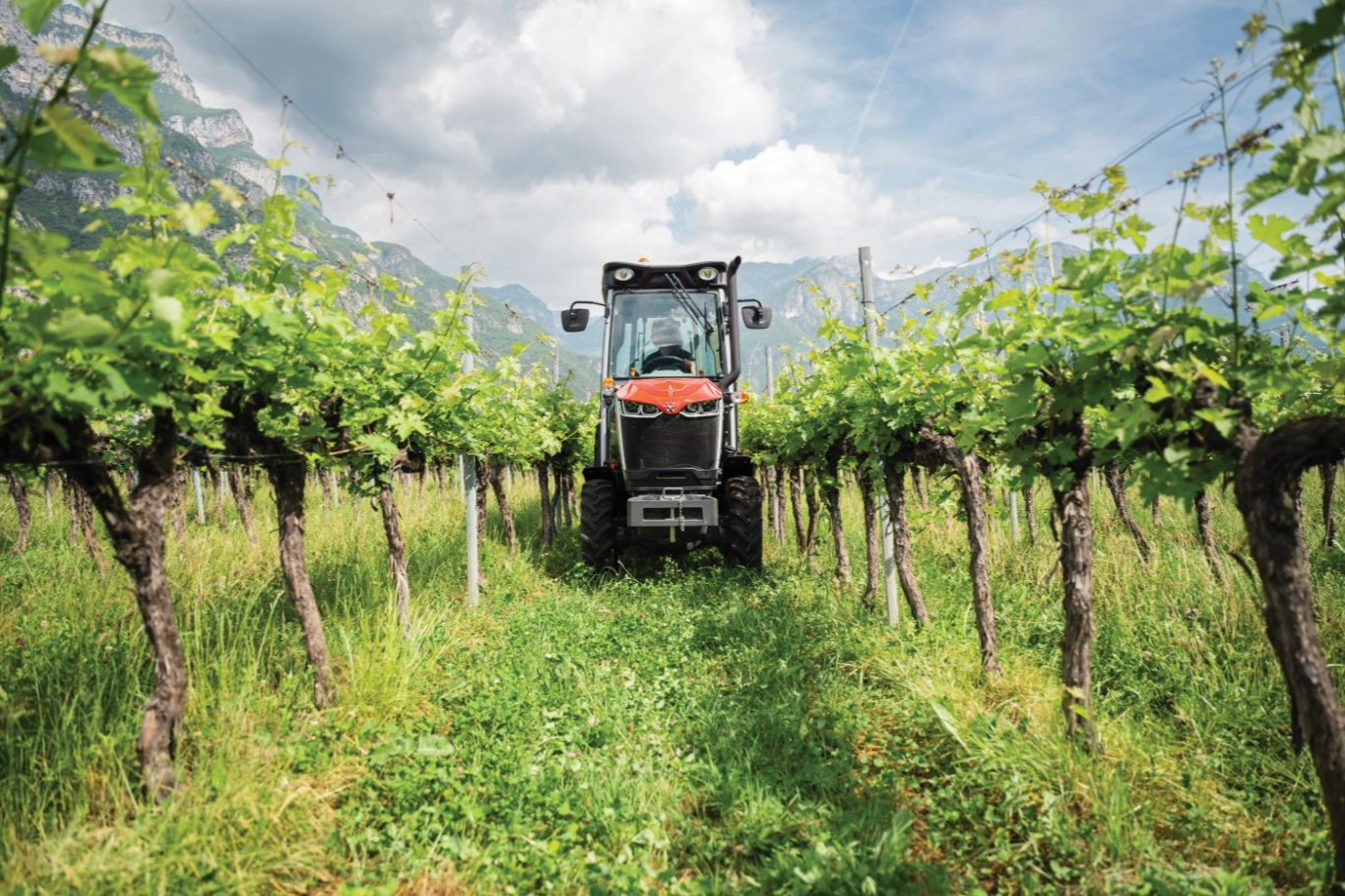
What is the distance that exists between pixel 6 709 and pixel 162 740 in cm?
102

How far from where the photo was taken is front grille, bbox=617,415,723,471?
6.35 metres

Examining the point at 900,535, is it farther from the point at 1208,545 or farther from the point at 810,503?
the point at 1208,545

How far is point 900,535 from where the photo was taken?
192 inches

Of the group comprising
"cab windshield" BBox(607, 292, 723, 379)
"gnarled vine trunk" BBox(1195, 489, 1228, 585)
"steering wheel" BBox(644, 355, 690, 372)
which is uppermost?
"cab windshield" BBox(607, 292, 723, 379)

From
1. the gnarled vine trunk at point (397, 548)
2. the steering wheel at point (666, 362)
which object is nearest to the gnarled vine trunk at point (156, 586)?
the gnarled vine trunk at point (397, 548)

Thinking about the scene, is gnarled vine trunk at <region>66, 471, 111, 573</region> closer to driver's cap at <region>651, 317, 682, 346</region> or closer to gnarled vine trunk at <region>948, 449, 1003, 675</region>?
driver's cap at <region>651, 317, 682, 346</region>

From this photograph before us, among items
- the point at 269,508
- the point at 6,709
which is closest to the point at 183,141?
the point at 269,508

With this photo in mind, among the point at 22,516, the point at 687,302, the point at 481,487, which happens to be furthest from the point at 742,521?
the point at 22,516

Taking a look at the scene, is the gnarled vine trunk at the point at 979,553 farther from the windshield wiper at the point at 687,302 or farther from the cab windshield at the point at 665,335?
the windshield wiper at the point at 687,302

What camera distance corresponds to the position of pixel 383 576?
5820 millimetres

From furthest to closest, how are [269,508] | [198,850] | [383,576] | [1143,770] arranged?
[269,508], [383,576], [1143,770], [198,850]

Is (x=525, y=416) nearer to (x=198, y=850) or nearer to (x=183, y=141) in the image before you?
(x=198, y=850)

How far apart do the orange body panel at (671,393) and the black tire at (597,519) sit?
1.04m

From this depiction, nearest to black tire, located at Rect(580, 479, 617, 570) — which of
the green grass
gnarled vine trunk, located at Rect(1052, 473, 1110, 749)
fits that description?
the green grass
